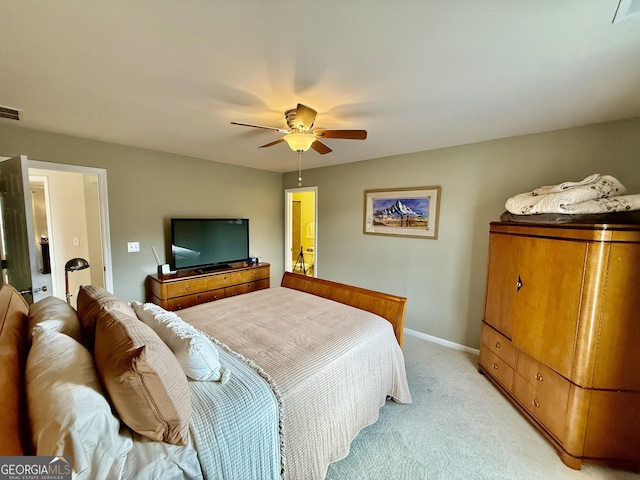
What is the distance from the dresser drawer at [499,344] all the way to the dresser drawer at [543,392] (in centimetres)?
8

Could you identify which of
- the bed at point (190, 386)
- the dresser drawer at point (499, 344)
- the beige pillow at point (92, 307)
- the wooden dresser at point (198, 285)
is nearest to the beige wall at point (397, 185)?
the wooden dresser at point (198, 285)

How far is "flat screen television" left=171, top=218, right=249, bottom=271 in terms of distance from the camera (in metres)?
3.50

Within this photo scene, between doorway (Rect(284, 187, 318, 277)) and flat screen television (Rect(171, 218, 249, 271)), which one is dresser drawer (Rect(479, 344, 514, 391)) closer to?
flat screen television (Rect(171, 218, 249, 271))

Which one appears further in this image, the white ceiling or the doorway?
the doorway

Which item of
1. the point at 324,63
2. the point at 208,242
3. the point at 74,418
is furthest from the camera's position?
the point at 208,242

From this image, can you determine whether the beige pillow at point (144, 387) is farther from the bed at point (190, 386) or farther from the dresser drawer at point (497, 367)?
the dresser drawer at point (497, 367)

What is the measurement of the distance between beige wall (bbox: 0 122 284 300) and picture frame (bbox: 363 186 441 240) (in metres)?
2.10

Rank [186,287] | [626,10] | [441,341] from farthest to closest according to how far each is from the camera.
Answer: [186,287]
[441,341]
[626,10]

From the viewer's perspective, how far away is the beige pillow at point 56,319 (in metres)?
1.23

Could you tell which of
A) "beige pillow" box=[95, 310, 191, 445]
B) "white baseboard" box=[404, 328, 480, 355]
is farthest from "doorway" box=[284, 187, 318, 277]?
"beige pillow" box=[95, 310, 191, 445]

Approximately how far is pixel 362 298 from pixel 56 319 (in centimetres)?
209

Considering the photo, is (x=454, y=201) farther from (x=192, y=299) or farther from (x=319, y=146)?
(x=192, y=299)

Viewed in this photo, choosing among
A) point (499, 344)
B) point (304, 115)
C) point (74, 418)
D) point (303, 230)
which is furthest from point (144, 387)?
point (303, 230)

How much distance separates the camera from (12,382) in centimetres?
87
